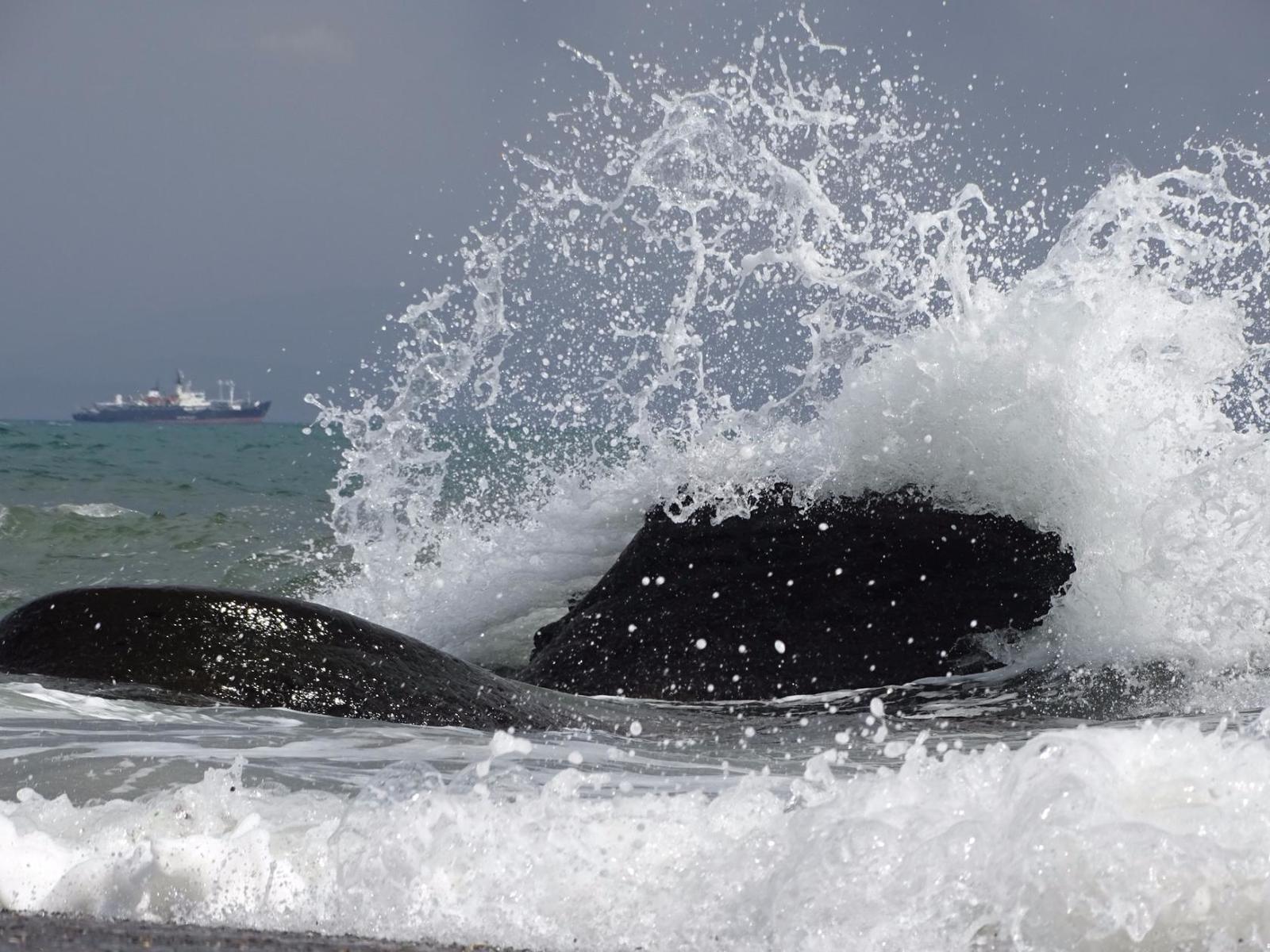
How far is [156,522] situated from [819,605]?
11892mm

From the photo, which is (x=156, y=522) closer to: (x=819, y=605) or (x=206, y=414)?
(x=819, y=605)

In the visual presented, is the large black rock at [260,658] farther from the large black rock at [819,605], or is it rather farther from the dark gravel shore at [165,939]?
the dark gravel shore at [165,939]

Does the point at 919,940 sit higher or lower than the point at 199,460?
lower

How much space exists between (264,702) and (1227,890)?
9.17ft

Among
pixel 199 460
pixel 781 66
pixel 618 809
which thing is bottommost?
pixel 618 809

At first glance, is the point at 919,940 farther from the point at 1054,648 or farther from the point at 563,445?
the point at 563,445

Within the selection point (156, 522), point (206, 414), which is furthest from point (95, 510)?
point (206, 414)

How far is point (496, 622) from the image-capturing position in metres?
7.07

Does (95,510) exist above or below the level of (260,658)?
above

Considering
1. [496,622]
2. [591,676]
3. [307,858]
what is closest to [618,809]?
[307,858]

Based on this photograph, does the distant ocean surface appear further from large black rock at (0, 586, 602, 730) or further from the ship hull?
the ship hull

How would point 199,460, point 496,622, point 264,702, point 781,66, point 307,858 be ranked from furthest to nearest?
point 199,460, point 496,622, point 781,66, point 264,702, point 307,858

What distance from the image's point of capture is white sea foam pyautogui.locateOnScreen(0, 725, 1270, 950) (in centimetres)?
189

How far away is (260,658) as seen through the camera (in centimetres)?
410
